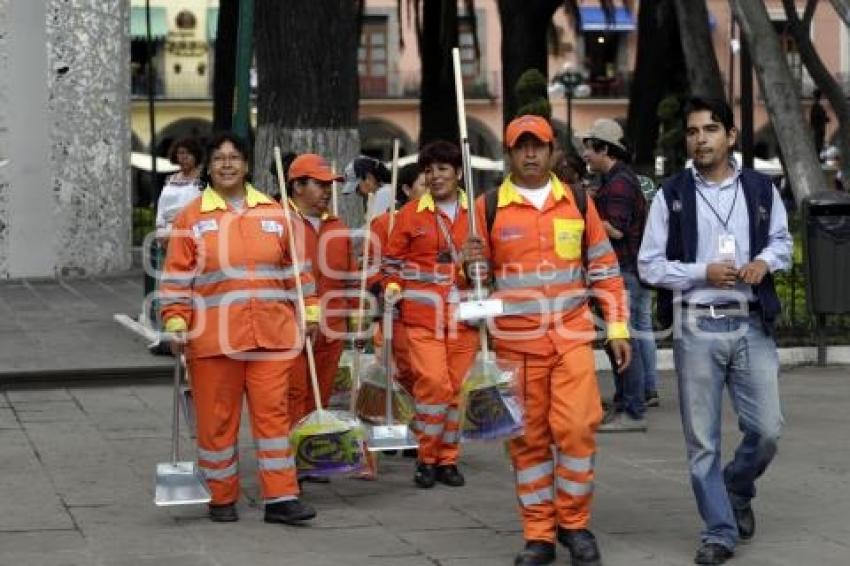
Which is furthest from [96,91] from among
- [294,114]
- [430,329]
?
[430,329]

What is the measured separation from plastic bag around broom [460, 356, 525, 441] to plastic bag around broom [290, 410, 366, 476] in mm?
1182

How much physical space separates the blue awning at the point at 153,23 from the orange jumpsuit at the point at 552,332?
53592 millimetres

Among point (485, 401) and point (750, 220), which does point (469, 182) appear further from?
point (750, 220)

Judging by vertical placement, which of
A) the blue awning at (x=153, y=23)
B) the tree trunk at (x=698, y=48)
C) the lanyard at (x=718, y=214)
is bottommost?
the lanyard at (x=718, y=214)

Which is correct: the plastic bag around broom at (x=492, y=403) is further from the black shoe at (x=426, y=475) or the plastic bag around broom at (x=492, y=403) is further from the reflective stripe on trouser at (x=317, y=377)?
the black shoe at (x=426, y=475)

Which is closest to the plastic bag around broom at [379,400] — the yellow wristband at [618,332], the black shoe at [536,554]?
the yellow wristband at [618,332]

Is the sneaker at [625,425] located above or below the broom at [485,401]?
below

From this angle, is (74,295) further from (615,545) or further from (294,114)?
(615,545)

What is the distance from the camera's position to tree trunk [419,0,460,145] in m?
27.9

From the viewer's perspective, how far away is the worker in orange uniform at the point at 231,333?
28.9 feet

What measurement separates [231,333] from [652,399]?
4522 millimetres

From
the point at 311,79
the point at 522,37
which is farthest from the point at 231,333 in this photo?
the point at 522,37

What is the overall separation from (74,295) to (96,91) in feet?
12.0

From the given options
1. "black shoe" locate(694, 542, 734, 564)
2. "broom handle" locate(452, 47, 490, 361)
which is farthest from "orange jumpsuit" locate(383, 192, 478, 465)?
"black shoe" locate(694, 542, 734, 564)
